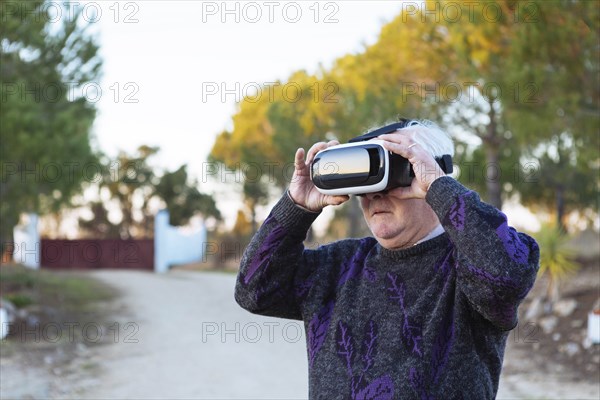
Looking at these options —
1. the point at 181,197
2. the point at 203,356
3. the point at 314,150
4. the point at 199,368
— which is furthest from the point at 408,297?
the point at 181,197

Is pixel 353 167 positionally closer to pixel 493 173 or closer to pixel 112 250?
pixel 493 173

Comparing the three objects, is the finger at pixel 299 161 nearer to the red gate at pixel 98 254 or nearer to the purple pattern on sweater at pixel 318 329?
the purple pattern on sweater at pixel 318 329

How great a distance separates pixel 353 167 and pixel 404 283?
1.10 feet

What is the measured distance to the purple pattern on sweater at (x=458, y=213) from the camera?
5.30ft

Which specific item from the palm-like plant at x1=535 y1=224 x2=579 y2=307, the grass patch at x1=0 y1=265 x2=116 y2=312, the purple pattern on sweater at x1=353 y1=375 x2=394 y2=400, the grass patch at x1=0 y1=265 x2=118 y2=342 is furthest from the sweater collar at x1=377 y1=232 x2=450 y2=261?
the grass patch at x1=0 y1=265 x2=116 y2=312

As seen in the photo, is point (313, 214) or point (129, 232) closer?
point (313, 214)

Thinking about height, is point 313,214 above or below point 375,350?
above

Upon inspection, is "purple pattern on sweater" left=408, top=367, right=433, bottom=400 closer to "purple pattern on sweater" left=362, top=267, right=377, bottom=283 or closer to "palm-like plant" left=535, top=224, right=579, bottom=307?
"purple pattern on sweater" left=362, top=267, right=377, bottom=283

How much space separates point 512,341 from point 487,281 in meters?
6.97

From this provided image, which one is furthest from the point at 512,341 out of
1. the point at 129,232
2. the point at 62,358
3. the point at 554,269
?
the point at 129,232

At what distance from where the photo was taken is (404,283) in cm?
181

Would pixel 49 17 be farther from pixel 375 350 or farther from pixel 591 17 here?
pixel 375 350

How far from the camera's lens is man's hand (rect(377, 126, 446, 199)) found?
1733 mm

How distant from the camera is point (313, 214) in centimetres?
199
